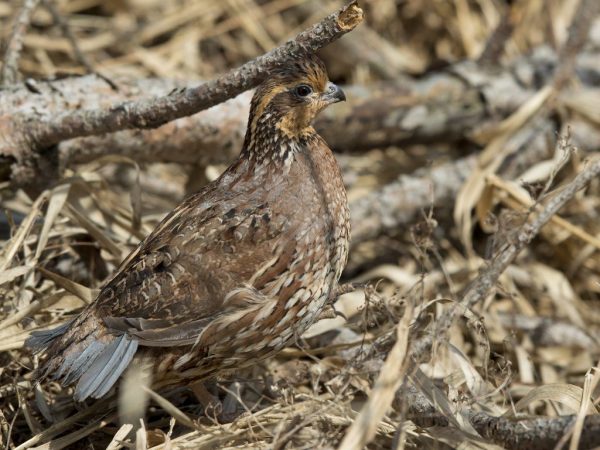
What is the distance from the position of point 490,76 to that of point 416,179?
1031 millimetres

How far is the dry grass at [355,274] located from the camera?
11.9ft

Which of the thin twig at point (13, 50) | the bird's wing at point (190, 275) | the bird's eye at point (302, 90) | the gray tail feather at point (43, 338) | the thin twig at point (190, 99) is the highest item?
the thin twig at point (13, 50)

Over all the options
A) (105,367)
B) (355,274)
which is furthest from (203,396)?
(355,274)

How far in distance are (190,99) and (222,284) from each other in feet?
3.00

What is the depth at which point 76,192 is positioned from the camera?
4.90 meters

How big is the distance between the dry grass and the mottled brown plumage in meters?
0.22

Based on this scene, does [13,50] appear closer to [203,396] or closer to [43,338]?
[43,338]

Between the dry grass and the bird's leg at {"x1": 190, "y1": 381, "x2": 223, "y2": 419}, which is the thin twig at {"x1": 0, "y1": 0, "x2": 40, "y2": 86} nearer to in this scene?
the dry grass

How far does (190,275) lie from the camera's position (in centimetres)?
365

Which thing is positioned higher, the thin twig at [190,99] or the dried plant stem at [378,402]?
the thin twig at [190,99]

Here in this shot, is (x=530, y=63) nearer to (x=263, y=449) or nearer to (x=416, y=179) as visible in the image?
(x=416, y=179)

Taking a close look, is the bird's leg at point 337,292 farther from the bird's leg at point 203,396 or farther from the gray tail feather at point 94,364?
the gray tail feather at point 94,364

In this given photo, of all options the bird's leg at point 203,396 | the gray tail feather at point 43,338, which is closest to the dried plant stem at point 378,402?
the bird's leg at point 203,396

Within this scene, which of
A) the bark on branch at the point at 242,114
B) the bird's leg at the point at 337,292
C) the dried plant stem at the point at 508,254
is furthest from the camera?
the bark on branch at the point at 242,114
